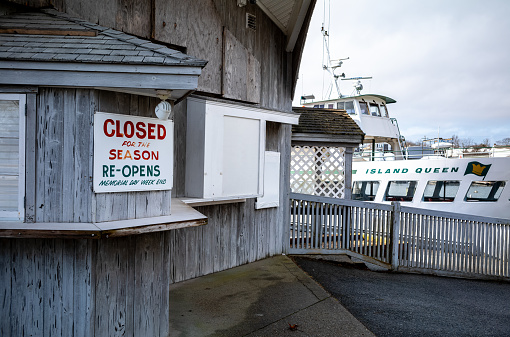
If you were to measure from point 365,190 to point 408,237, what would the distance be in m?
9.55

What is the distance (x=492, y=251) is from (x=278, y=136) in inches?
217

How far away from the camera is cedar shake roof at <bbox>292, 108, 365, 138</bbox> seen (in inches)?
370

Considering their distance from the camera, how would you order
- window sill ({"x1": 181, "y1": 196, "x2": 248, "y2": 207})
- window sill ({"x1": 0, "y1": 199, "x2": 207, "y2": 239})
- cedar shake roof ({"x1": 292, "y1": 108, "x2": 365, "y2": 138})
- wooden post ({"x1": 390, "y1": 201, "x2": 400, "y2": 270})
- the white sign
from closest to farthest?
window sill ({"x1": 0, "y1": 199, "x2": 207, "y2": 239}), the white sign, window sill ({"x1": 181, "y1": 196, "x2": 248, "y2": 207}), wooden post ({"x1": 390, "y1": 201, "x2": 400, "y2": 270}), cedar shake roof ({"x1": 292, "y1": 108, "x2": 365, "y2": 138})

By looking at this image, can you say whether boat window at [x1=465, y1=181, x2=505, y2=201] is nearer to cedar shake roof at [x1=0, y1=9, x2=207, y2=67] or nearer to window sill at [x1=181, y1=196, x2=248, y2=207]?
window sill at [x1=181, y1=196, x2=248, y2=207]

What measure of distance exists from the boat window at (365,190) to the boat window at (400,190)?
2.56 feet

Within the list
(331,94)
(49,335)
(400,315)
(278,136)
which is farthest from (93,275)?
(331,94)

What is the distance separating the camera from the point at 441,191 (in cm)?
1566

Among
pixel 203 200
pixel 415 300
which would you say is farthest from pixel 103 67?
pixel 415 300

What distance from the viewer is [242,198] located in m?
6.43

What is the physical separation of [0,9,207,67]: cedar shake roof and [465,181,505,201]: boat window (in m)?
14.4

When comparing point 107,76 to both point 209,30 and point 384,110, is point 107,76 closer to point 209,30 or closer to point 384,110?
point 209,30

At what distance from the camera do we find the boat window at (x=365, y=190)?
17953 millimetres

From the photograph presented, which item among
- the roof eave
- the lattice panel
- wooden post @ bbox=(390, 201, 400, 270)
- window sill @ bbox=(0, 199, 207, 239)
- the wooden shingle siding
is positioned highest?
the wooden shingle siding

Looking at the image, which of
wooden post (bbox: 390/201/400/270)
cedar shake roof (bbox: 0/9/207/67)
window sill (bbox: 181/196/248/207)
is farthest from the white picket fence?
cedar shake roof (bbox: 0/9/207/67)
